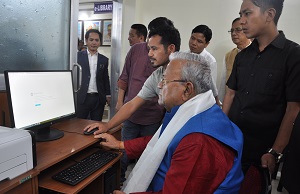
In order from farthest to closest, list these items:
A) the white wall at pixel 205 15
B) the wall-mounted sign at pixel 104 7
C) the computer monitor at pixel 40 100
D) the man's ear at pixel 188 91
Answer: the wall-mounted sign at pixel 104 7 → the white wall at pixel 205 15 → the computer monitor at pixel 40 100 → the man's ear at pixel 188 91

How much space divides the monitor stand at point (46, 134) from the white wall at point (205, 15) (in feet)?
7.61

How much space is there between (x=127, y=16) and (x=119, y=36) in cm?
31

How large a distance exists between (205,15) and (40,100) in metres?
2.58

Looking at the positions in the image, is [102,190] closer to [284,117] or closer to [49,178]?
[49,178]

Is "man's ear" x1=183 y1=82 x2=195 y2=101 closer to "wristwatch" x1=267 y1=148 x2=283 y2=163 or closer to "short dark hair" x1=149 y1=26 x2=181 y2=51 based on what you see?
"wristwatch" x1=267 y1=148 x2=283 y2=163

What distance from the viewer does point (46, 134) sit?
1421 mm

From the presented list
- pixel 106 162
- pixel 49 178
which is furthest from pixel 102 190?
pixel 49 178

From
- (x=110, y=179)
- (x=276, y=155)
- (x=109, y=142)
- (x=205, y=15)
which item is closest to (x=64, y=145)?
(x=109, y=142)

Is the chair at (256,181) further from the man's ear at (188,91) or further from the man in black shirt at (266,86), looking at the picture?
the man's ear at (188,91)

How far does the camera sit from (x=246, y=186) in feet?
3.34

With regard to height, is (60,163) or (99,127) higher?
(99,127)

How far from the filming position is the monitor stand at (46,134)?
4.46 feet

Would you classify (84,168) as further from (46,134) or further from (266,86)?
(266,86)

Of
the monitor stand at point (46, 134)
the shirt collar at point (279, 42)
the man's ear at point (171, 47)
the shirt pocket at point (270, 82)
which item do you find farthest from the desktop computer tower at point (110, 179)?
the shirt collar at point (279, 42)
